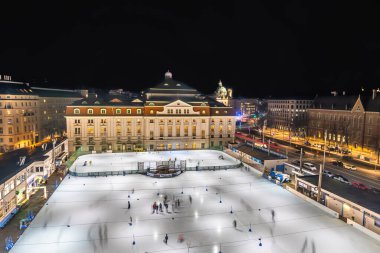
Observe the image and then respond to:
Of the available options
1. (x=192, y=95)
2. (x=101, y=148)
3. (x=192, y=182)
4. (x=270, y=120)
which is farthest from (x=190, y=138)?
(x=270, y=120)

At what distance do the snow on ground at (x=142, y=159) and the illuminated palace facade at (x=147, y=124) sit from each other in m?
9.21

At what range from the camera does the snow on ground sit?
194 feet

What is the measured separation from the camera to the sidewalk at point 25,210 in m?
30.0

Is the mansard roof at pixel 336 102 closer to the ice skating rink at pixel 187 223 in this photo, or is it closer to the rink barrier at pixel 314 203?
the ice skating rink at pixel 187 223

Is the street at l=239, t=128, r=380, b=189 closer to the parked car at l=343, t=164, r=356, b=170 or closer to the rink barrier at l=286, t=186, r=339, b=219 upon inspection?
the parked car at l=343, t=164, r=356, b=170

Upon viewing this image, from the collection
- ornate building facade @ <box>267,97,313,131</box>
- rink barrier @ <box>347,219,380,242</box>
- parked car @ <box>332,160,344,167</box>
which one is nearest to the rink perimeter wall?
parked car @ <box>332,160,344,167</box>

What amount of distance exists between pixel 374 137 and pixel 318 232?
6131 cm

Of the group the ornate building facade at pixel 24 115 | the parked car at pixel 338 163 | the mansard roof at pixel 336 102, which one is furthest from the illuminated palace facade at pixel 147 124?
the mansard roof at pixel 336 102

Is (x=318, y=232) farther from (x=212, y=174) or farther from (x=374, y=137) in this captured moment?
(x=374, y=137)

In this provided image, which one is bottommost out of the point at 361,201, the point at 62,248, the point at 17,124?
the point at 62,248

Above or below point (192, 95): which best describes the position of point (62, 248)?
below

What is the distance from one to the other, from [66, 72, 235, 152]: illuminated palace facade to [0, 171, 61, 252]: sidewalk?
30.1m

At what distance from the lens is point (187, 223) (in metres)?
32.6

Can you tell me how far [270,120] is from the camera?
143375 mm
